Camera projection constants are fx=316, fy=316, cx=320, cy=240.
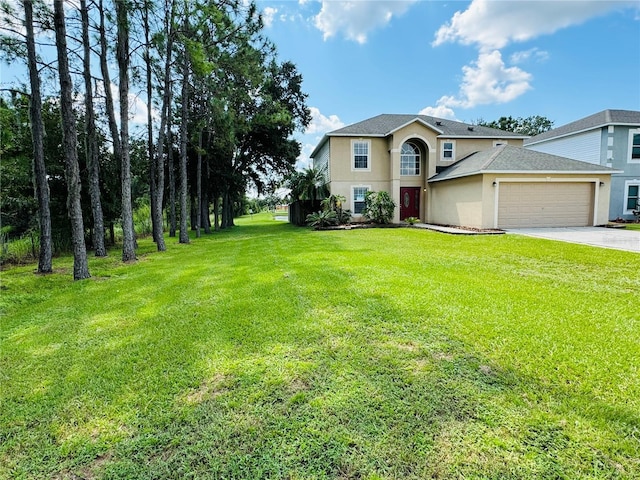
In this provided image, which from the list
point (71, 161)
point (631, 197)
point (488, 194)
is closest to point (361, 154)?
point (488, 194)

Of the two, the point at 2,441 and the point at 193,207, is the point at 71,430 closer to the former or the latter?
the point at 2,441

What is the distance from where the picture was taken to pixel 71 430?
215 centimetres

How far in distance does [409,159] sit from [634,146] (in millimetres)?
11866

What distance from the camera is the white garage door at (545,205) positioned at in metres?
13.4

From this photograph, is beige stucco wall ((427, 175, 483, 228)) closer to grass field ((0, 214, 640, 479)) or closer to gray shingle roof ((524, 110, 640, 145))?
grass field ((0, 214, 640, 479))

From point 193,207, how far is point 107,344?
18.3 metres

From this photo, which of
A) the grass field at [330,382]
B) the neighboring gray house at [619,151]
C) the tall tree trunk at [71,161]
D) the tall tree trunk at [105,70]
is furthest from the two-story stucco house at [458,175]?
the tall tree trunk at [71,161]

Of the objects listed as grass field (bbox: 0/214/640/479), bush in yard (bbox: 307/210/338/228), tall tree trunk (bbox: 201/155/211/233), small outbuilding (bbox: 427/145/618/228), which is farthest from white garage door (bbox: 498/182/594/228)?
tall tree trunk (bbox: 201/155/211/233)

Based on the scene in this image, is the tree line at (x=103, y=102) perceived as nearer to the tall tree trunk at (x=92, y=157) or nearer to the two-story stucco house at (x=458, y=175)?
the tall tree trunk at (x=92, y=157)

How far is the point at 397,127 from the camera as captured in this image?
17.8 meters

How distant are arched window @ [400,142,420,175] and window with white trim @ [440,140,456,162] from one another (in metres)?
1.46

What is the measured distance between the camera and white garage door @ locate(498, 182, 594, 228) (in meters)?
13.4

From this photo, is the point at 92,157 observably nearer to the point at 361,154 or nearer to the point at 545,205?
the point at 361,154

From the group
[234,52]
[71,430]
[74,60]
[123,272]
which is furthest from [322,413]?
[234,52]
